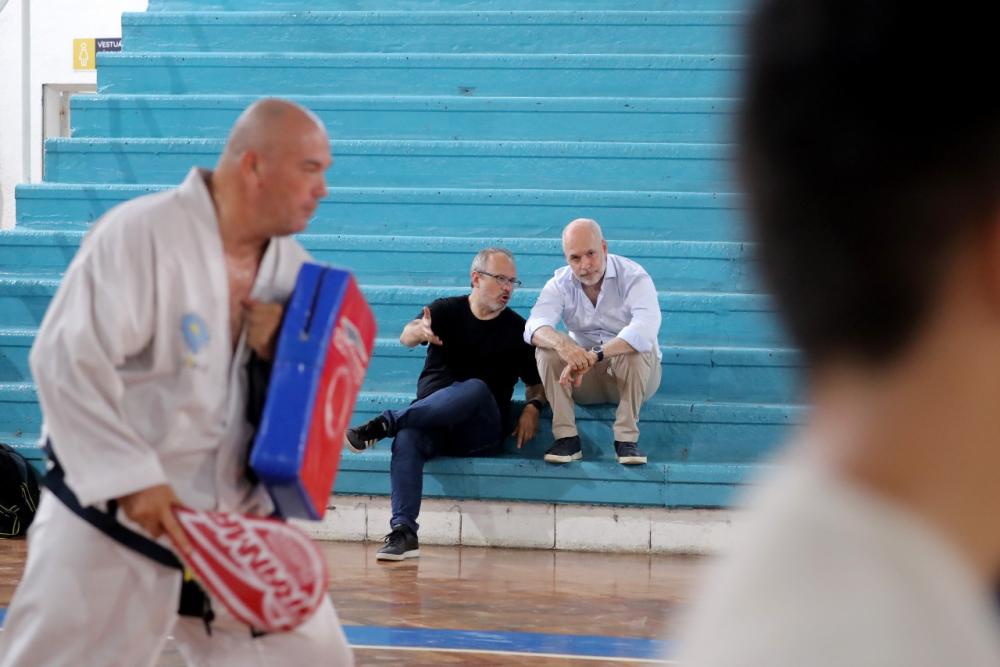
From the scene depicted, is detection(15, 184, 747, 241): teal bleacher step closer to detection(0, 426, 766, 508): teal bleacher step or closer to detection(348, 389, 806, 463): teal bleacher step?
detection(348, 389, 806, 463): teal bleacher step

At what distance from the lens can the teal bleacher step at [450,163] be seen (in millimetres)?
8859

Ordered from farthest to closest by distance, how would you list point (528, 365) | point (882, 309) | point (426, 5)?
point (426, 5)
point (528, 365)
point (882, 309)

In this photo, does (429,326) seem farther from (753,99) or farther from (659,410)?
(753,99)

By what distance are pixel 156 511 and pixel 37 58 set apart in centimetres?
1247

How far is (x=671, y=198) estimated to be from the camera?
28.1 feet

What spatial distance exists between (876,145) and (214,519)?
2.18m

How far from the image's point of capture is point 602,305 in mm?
7207

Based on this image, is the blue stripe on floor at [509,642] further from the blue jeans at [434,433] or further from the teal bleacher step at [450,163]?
the teal bleacher step at [450,163]

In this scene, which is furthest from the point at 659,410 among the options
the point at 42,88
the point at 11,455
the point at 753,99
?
the point at 42,88

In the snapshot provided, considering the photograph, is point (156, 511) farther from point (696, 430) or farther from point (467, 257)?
point (467, 257)

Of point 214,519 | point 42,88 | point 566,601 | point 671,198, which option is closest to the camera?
point 214,519

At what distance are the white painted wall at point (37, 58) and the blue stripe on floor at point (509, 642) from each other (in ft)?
33.0

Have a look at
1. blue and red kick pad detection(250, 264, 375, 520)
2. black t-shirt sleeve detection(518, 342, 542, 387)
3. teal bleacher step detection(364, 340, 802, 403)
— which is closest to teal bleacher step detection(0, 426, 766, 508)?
black t-shirt sleeve detection(518, 342, 542, 387)

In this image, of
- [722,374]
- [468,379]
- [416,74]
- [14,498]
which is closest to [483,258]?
[468,379]
